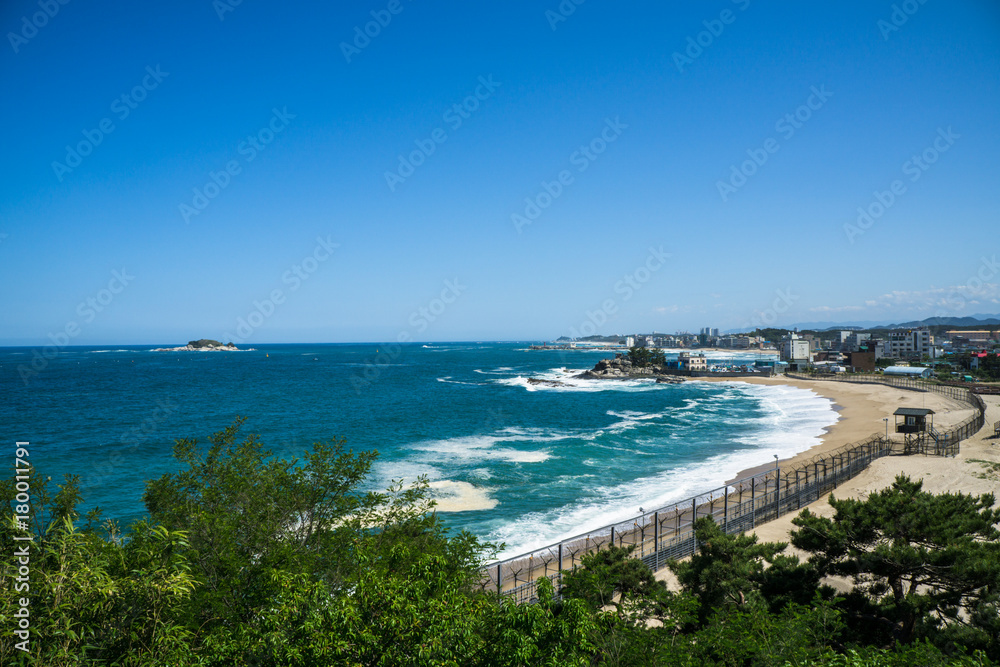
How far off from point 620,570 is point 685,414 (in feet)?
185

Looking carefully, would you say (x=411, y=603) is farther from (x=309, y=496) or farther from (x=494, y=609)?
(x=309, y=496)

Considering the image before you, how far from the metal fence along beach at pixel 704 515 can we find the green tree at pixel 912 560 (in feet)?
18.0

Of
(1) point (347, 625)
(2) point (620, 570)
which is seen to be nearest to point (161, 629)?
(1) point (347, 625)

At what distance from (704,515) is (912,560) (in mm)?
12111

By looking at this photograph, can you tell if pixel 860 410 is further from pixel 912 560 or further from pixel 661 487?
pixel 912 560

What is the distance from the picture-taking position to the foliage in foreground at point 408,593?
7262mm

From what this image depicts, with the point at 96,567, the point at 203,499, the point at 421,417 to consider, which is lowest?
the point at 421,417

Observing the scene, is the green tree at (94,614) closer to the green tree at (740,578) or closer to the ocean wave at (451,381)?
the green tree at (740,578)

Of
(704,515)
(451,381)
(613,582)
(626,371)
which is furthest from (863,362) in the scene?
(613,582)

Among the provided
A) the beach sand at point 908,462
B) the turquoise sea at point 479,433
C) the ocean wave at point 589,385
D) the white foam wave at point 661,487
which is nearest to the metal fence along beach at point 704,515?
the beach sand at point 908,462

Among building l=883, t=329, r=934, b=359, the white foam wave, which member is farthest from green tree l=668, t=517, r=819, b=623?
building l=883, t=329, r=934, b=359

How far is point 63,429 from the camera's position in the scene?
56.0 metres

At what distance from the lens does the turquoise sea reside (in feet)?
109

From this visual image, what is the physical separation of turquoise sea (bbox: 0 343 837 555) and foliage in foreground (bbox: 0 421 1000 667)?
1300 cm
